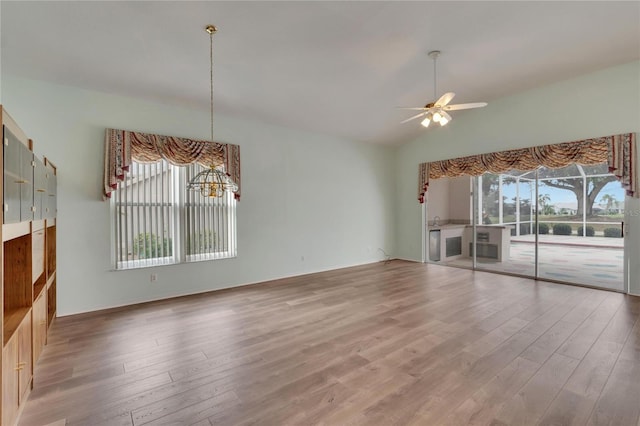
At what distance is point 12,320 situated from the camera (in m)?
2.08

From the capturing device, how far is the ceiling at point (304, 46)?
3.04 metres

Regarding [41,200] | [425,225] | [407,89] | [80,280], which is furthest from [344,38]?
[425,225]

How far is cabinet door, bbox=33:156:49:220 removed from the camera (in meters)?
2.44

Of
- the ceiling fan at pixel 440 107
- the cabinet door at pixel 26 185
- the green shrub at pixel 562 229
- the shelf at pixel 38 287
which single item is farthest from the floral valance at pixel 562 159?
the shelf at pixel 38 287

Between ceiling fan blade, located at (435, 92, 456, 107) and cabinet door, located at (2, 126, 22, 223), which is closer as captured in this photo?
cabinet door, located at (2, 126, 22, 223)

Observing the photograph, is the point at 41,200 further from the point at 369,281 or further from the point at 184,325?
the point at 369,281

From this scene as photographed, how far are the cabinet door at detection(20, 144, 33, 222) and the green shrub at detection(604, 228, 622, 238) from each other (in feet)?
24.8

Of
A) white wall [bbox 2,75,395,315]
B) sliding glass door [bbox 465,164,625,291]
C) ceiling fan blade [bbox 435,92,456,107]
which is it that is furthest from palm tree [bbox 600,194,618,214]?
white wall [bbox 2,75,395,315]

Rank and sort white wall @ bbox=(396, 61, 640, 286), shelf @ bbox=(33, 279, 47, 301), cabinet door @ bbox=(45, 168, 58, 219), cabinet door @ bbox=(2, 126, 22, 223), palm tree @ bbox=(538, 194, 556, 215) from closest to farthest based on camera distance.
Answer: cabinet door @ bbox=(2, 126, 22, 223) < shelf @ bbox=(33, 279, 47, 301) < cabinet door @ bbox=(45, 168, 58, 219) < white wall @ bbox=(396, 61, 640, 286) < palm tree @ bbox=(538, 194, 556, 215)

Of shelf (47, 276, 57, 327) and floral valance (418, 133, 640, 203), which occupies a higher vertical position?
floral valance (418, 133, 640, 203)

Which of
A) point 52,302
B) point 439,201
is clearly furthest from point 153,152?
point 439,201

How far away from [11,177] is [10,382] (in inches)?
49.2

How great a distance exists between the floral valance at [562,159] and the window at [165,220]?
493 centimetres

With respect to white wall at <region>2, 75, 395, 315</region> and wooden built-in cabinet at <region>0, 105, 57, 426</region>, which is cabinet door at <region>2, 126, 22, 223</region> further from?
white wall at <region>2, 75, 395, 315</region>
